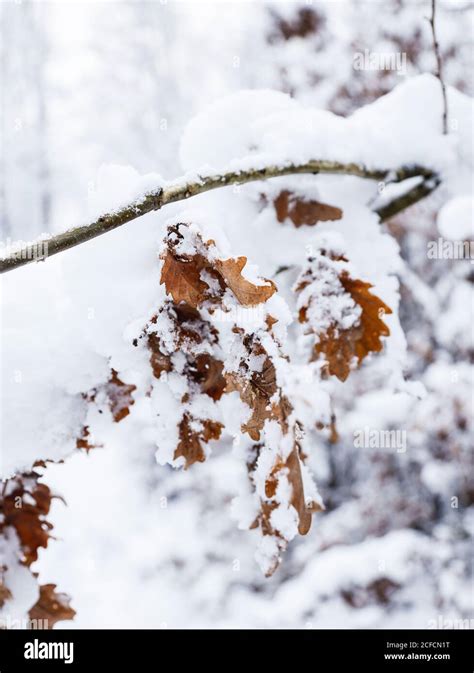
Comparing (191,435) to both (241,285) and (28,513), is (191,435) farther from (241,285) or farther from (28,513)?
(28,513)

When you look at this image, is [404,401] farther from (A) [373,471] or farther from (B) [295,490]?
(B) [295,490]

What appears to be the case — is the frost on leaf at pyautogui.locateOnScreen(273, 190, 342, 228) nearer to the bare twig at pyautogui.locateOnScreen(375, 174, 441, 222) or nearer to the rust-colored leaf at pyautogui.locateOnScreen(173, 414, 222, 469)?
the bare twig at pyautogui.locateOnScreen(375, 174, 441, 222)

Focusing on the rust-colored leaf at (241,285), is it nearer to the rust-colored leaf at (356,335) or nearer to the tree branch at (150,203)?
the tree branch at (150,203)

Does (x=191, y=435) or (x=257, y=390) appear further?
(x=191, y=435)

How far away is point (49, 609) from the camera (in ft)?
4.24

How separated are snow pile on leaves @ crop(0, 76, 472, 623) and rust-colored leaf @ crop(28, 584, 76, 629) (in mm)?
64

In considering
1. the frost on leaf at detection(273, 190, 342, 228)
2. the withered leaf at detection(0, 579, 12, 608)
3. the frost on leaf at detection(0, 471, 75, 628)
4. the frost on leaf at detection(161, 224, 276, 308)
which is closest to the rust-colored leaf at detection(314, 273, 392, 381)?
the frost on leaf at detection(273, 190, 342, 228)

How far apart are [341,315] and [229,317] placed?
0.35 metres

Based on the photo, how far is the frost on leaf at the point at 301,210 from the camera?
1.27m

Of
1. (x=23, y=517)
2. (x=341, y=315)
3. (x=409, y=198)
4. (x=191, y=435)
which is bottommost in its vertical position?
(x=23, y=517)

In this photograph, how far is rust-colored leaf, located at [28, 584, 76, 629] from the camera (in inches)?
50.4

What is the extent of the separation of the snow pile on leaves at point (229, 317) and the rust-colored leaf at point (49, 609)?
0.06m

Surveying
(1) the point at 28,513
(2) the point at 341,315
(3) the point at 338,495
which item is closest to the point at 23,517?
(1) the point at 28,513

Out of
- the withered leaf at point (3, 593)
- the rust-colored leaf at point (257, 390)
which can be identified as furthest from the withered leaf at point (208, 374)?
the withered leaf at point (3, 593)
